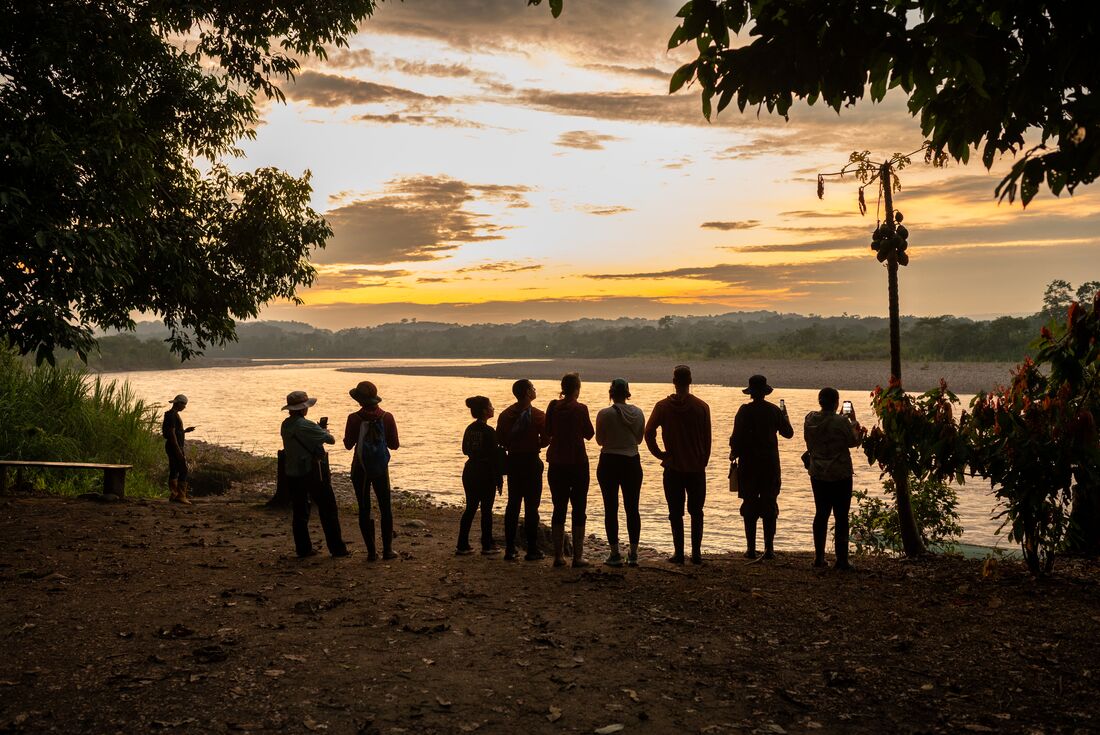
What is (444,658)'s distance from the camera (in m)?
6.03

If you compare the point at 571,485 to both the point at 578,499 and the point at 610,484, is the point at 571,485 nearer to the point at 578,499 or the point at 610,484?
the point at 578,499

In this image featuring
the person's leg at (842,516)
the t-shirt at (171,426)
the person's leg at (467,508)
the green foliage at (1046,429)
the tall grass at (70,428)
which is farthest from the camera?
the tall grass at (70,428)

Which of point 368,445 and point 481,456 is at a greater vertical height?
point 368,445

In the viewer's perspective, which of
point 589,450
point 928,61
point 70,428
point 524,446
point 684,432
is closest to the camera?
point 928,61

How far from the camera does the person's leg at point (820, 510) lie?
859cm

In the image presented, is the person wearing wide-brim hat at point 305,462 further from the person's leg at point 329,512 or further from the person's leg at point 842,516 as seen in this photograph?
the person's leg at point 842,516

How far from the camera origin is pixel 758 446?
892 cm

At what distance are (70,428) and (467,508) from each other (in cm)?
1360

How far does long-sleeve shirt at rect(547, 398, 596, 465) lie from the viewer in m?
8.48

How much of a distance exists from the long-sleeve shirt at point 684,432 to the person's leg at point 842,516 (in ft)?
4.65

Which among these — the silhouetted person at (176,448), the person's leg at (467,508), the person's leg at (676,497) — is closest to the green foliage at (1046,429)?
the person's leg at (676,497)

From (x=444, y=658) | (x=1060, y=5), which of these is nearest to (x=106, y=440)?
(x=444, y=658)

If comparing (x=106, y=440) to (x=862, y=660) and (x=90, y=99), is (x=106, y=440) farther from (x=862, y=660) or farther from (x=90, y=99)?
(x=862, y=660)

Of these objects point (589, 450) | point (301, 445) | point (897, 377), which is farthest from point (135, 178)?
point (589, 450)
